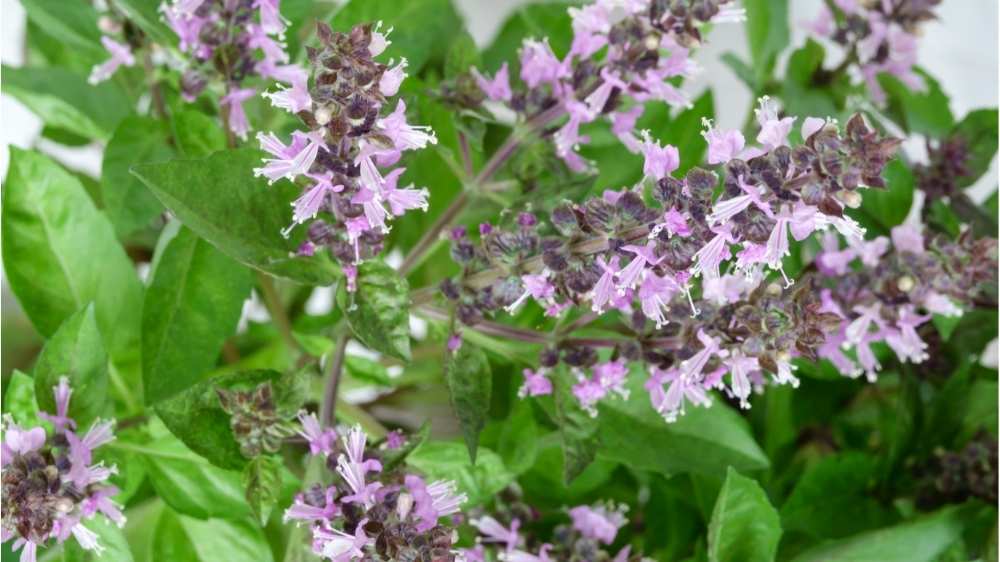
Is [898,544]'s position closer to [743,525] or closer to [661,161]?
[743,525]

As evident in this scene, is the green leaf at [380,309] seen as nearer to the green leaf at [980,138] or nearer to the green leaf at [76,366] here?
the green leaf at [76,366]

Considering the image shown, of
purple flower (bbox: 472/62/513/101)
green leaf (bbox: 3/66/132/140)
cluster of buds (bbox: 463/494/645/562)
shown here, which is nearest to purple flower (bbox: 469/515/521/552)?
cluster of buds (bbox: 463/494/645/562)

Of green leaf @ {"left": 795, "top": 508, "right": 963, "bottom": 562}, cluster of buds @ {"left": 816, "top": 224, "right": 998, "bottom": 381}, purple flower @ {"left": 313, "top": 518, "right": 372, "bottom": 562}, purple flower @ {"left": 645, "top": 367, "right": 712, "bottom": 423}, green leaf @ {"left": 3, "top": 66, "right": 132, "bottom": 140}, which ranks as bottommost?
green leaf @ {"left": 795, "top": 508, "right": 963, "bottom": 562}

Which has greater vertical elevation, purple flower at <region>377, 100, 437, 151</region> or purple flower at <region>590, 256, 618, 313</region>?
purple flower at <region>377, 100, 437, 151</region>

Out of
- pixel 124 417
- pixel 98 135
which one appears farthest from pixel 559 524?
pixel 98 135

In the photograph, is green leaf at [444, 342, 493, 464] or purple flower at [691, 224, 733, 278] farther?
green leaf at [444, 342, 493, 464]

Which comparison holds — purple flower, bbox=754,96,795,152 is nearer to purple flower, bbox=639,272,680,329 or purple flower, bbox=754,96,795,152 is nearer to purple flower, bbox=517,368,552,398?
purple flower, bbox=639,272,680,329
